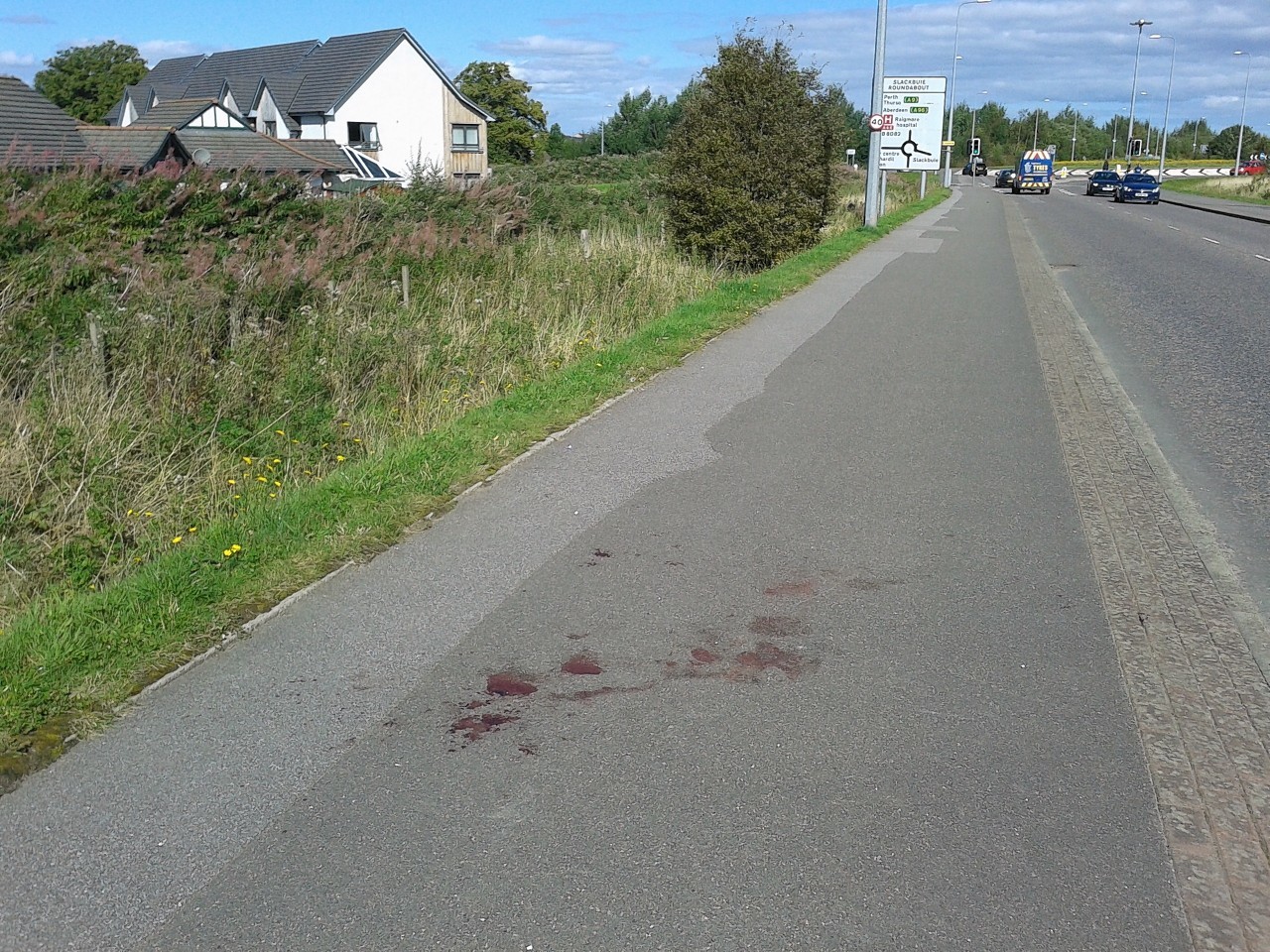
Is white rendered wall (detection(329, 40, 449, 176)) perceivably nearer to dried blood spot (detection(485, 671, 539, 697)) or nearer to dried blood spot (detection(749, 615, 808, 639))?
dried blood spot (detection(749, 615, 808, 639))

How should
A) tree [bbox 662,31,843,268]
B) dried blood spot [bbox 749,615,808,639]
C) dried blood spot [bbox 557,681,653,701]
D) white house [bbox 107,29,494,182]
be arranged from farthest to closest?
1. white house [bbox 107,29,494,182]
2. tree [bbox 662,31,843,268]
3. dried blood spot [bbox 749,615,808,639]
4. dried blood spot [bbox 557,681,653,701]

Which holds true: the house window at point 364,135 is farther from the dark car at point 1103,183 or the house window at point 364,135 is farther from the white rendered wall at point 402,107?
the dark car at point 1103,183

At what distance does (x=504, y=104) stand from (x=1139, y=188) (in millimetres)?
52767

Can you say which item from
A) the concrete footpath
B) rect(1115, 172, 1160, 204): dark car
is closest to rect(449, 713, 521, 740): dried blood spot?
the concrete footpath

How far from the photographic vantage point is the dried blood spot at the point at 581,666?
4637mm

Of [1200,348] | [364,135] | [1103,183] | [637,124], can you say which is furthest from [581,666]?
[637,124]

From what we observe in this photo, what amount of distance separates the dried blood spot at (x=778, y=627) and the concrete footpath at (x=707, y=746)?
4 cm

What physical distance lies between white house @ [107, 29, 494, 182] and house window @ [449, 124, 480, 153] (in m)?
0.05

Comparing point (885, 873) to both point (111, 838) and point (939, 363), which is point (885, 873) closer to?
point (111, 838)

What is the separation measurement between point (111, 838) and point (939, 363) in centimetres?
934

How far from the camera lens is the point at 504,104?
93.1 meters

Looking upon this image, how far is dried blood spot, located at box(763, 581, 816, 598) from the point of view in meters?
5.45

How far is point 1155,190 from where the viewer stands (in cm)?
5409

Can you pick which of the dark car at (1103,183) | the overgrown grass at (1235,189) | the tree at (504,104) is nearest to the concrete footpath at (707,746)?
the overgrown grass at (1235,189)
